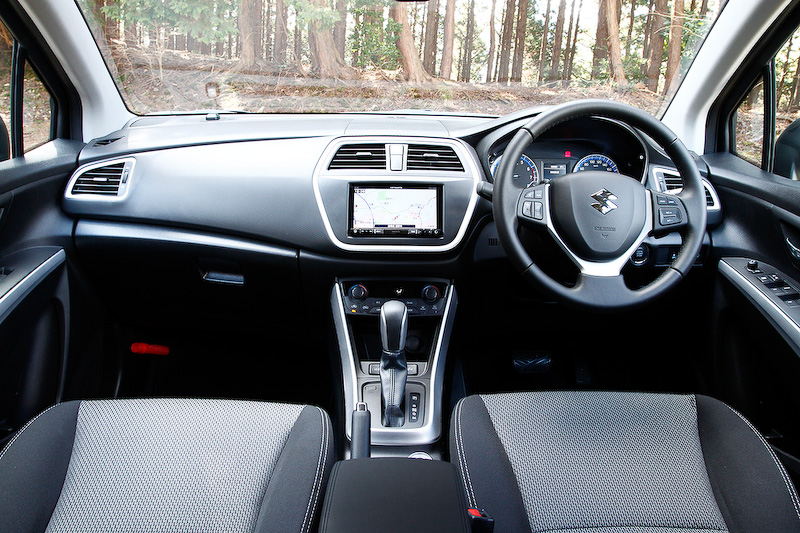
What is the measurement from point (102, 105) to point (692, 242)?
224 cm

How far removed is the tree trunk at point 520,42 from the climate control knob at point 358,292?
108cm

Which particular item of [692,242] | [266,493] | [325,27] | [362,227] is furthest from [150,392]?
[692,242]

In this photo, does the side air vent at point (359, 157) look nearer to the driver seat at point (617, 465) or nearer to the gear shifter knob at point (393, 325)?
the gear shifter knob at point (393, 325)

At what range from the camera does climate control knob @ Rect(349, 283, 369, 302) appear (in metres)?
1.97

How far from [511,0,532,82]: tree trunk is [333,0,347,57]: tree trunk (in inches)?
27.4

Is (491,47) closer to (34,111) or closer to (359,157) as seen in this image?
(359,157)

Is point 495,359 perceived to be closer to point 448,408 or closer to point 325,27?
point 448,408

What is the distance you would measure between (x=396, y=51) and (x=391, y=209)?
2.43 feet

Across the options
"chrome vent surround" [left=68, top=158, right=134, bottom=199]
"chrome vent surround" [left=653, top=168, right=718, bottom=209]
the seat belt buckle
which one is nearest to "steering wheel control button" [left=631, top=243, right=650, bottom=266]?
"chrome vent surround" [left=653, top=168, right=718, bottom=209]

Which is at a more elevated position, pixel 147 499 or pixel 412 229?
pixel 412 229

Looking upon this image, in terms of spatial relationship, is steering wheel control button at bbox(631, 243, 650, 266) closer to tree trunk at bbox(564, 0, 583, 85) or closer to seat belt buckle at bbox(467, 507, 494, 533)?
tree trunk at bbox(564, 0, 583, 85)

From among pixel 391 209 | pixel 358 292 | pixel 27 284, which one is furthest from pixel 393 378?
pixel 27 284

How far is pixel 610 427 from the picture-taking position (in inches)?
53.5

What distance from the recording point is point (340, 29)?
2.12 meters
